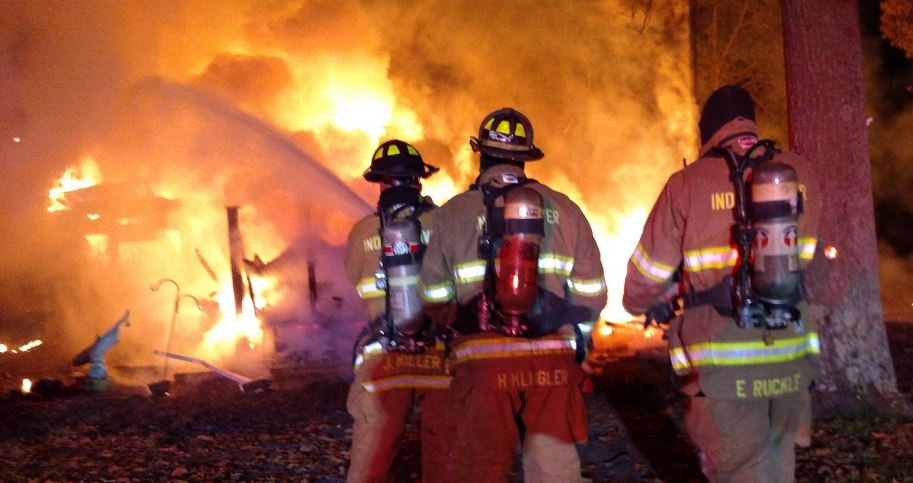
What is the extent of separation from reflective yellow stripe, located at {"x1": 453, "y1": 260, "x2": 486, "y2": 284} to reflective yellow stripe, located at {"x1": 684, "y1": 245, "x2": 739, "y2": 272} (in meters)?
0.87

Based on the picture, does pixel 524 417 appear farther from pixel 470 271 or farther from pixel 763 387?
pixel 763 387

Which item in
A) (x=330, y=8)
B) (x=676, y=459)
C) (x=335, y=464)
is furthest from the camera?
(x=330, y=8)

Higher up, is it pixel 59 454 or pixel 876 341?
pixel 876 341

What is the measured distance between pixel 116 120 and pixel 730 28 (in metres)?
10.8

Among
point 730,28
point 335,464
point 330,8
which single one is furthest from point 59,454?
point 730,28

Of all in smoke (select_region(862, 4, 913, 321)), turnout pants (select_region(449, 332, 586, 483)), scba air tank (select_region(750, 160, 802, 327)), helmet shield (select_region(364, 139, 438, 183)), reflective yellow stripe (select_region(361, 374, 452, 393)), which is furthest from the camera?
smoke (select_region(862, 4, 913, 321))

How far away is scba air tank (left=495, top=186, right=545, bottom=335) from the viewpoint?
308 centimetres

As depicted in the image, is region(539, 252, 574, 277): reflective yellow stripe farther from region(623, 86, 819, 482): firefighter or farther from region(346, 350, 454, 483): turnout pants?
region(346, 350, 454, 483): turnout pants

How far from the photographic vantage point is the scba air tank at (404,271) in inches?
144

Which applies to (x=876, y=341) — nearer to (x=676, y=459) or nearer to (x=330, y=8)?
(x=676, y=459)

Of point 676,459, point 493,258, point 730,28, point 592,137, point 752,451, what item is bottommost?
point 676,459

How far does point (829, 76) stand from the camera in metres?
5.60

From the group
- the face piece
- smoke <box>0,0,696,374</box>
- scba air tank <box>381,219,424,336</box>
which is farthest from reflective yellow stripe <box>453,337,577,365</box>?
smoke <box>0,0,696,374</box>

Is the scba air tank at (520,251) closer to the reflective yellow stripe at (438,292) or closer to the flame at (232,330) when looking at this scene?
the reflective yellow stripe at (438,292)
